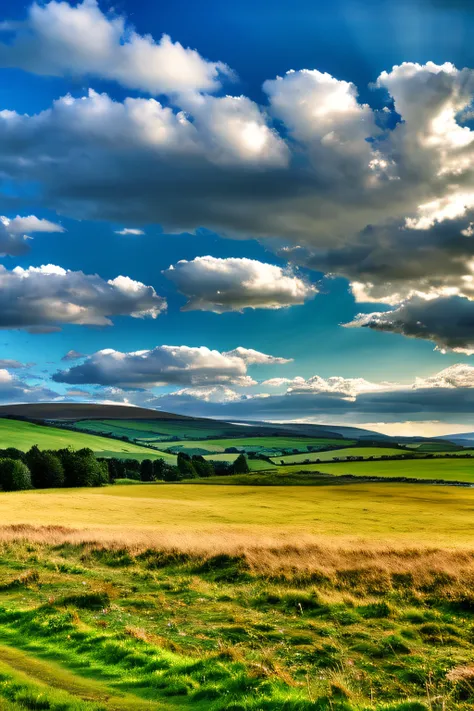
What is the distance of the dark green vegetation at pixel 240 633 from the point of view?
10.4 meters

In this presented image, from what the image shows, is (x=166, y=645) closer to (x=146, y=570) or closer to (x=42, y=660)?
(x=42, y=660)

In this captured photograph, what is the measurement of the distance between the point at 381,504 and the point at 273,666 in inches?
2412

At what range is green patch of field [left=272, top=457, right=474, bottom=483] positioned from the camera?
111 meters

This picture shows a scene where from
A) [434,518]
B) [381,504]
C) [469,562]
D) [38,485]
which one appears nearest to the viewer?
[469,562]

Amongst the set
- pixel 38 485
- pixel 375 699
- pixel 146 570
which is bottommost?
pixel 38 485

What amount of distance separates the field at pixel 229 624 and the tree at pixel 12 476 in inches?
2608

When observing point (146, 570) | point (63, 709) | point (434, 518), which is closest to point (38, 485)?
point (434, 518)

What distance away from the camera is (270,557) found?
23750 millimetres

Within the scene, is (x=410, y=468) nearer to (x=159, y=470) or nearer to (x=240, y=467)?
(x=240, y=467)

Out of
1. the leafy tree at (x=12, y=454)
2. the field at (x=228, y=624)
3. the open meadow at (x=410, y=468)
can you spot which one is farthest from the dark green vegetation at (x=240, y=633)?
the leafy tree at (x=12, y=454)

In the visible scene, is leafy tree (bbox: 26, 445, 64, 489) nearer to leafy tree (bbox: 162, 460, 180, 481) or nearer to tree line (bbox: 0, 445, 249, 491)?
tree line (bbox: 0, 445, 249, 491)

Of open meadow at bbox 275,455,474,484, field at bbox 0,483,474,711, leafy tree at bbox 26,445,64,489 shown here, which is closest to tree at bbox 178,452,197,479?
open meadow at bbox 275,455,474,484

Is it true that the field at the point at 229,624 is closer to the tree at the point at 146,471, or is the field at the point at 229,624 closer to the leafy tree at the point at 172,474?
the leafy tree at the point at 172,474

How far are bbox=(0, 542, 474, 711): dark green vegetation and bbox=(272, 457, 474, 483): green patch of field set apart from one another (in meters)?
90.1
